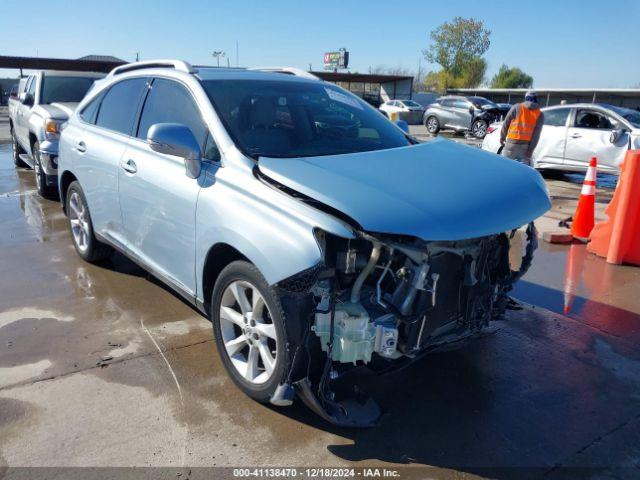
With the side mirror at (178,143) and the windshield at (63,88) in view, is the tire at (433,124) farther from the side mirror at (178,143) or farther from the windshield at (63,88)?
the side mirror at (178,143)

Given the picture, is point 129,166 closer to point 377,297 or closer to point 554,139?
point 377,297

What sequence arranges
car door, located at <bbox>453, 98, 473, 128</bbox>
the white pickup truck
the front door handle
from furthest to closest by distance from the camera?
car door, located at <bbox>453, 98, 473, 128</bbox> → the white pickup truck → the front door handle

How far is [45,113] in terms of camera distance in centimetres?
843

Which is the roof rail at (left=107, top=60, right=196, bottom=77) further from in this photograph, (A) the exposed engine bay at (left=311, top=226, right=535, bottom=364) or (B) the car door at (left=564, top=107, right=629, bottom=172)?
(B) the car door at (left=564, top=107, right=629, bottom=172)

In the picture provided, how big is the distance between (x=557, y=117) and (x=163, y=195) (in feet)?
34.0

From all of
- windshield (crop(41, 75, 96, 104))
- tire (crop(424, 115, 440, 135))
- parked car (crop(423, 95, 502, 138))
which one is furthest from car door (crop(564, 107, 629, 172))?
tire (crop(424, 115, 440, 135))

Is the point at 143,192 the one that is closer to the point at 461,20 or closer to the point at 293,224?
the point at 293,224

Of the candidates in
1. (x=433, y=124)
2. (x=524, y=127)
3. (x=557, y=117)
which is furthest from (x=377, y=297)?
(x=433, y=124)

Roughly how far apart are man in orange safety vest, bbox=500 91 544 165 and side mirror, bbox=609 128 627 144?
112 inches

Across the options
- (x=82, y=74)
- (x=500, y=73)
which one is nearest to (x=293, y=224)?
(x=82, y=74)

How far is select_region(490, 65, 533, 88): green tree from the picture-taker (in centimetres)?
7938

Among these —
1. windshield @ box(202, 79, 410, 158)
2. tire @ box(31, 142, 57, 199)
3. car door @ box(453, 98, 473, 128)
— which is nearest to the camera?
windshield @ box(202, 79, 410, 158)

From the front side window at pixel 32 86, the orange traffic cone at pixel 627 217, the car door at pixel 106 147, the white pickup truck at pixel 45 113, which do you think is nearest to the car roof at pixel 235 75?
the car door at pixel 106 147

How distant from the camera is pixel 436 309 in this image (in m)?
2.88
